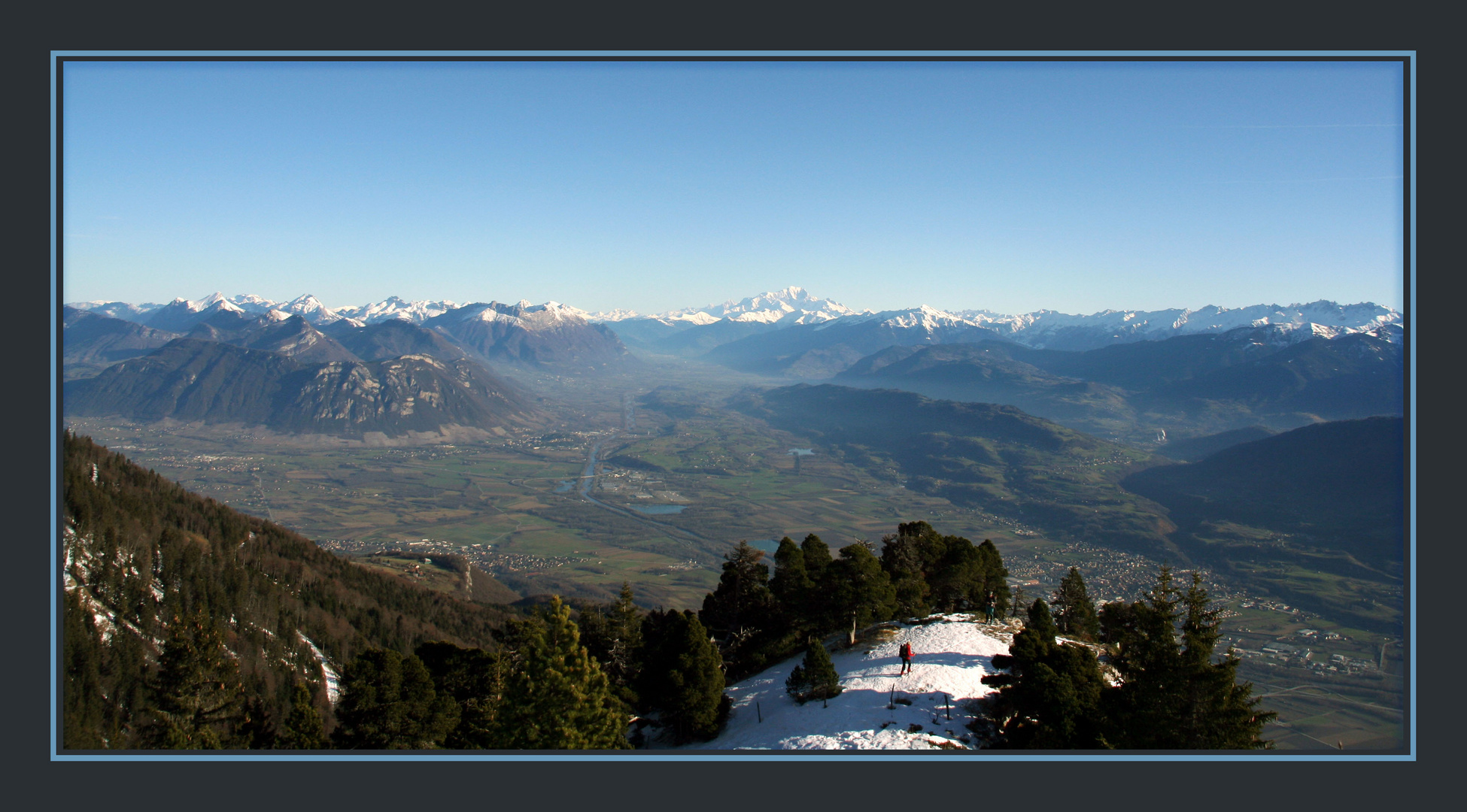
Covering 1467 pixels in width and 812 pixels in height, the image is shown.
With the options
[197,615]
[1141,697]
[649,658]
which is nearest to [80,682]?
[197,615]

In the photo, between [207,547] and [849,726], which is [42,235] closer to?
[849,726]

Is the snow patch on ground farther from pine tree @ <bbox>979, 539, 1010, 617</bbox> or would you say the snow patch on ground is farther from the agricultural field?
the agricultural field

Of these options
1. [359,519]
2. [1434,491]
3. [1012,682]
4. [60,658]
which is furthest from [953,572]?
[359,519]

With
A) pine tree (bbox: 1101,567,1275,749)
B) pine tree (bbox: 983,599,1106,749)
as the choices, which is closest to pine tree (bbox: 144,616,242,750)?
pine tree (bbox: 983,599,1106,749)

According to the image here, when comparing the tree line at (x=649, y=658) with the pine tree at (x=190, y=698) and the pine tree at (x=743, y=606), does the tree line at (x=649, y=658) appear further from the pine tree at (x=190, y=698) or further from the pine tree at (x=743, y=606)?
the pine tree at (x=190, y=698)
